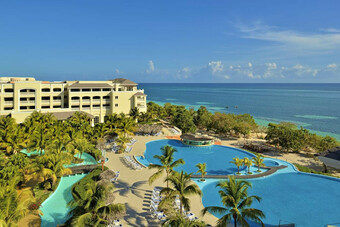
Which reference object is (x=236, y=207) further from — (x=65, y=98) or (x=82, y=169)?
(x=65, y=98)

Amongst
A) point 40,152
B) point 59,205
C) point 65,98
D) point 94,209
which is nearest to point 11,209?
point 94,209

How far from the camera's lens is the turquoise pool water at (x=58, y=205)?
16586 millimetres

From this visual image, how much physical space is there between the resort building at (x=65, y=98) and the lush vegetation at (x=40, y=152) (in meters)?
6.16

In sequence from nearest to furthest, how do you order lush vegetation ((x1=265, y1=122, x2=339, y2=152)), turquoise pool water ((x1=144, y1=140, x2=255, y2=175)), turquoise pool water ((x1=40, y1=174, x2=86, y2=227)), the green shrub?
turquoise pool water ((x1=40, y1=174, x2=86, y2=227)) → the green shrub → turquoise pool water ((x1=144, y1=140, x2=255, y2=175)) → lush vegetation ((x1=265, y1=122, x2=339, y2=152))

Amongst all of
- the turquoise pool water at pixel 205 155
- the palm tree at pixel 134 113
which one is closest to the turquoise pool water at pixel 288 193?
the turquoise pool water at pixel 205 155

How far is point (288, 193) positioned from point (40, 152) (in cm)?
2914

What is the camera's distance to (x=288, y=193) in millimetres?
23078

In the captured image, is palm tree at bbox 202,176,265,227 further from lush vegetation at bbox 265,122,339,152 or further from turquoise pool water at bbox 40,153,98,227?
lush vegetation at bbox 265,122,339,152

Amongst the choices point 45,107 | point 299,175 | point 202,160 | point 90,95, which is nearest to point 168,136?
point 202,160

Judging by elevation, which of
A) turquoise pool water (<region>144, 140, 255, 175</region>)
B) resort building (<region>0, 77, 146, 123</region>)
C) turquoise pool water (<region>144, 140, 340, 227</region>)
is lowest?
turquoise pool water (<region>144, 140, 340, 227</region>)

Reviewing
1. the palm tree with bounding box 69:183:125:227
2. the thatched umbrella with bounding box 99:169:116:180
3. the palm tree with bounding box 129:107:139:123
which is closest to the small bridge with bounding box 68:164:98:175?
the thatched umbrella with bounding box 99:169:116:180

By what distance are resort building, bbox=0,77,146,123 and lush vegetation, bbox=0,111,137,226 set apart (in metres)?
6.16

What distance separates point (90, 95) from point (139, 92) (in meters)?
11.6

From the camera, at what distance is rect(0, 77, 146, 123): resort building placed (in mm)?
43188
